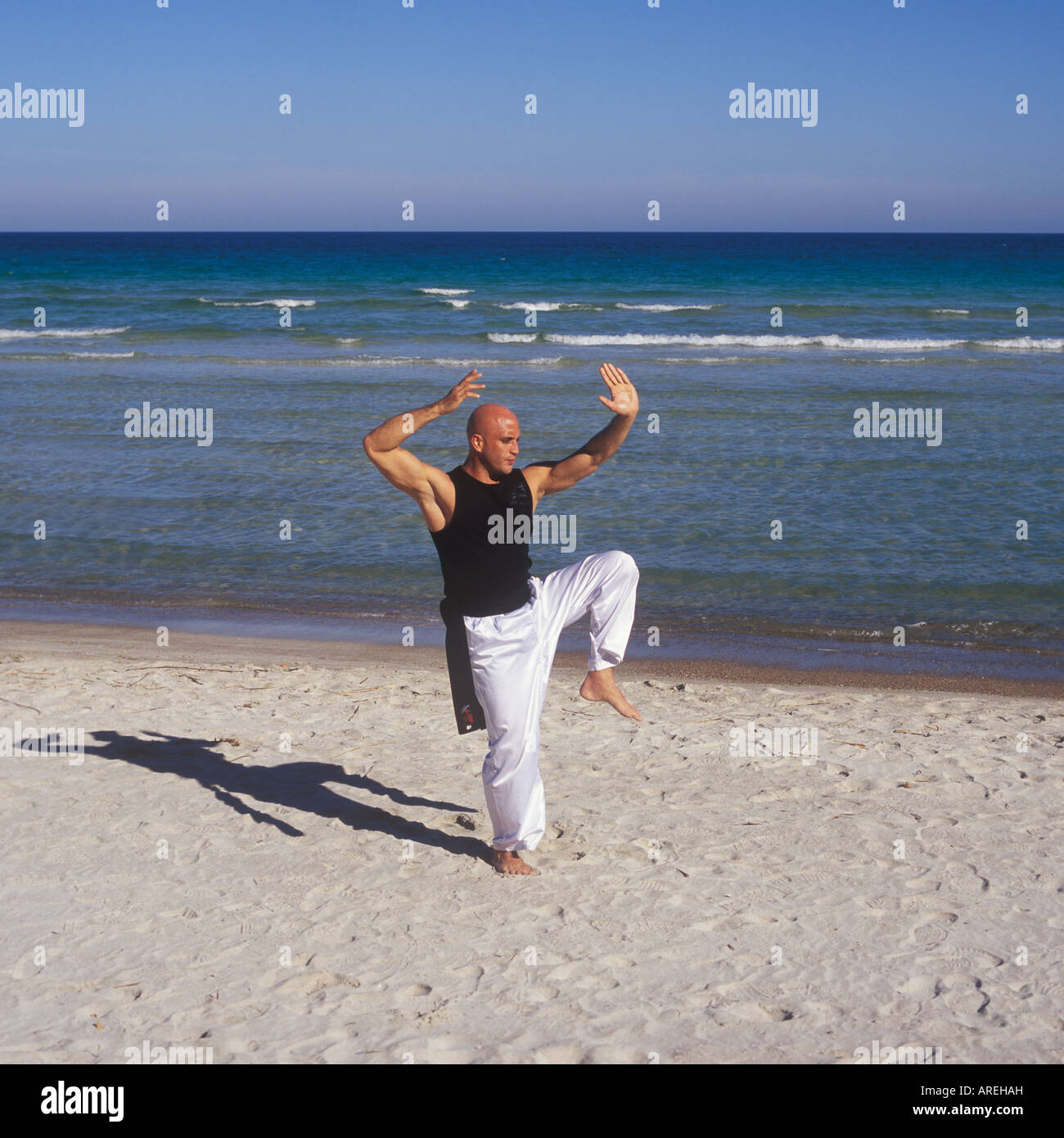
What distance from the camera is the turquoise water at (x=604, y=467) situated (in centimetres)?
1026

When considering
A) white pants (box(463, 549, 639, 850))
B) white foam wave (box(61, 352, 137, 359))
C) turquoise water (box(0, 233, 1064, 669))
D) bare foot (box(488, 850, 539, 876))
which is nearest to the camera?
white pants (box(463, 549, 639, 850))

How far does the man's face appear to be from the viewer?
4602mm

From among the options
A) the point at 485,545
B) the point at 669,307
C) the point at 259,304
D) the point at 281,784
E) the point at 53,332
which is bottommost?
the point at 281,784

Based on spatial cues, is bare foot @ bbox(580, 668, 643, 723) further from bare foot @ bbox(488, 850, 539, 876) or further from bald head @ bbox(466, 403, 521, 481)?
bald head @ bbox(466, 403, 521, 481)

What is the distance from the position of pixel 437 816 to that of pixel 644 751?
4.68 ft

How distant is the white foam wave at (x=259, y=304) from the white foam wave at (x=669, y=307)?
36.8 feet

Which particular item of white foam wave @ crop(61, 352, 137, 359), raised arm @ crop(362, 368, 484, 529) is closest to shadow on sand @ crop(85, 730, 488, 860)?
Answer: raised arm @ crop(362, 368, 484, 529)

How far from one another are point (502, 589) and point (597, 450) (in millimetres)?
741

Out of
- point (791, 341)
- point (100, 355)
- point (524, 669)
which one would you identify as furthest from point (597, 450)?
point (791, 341)

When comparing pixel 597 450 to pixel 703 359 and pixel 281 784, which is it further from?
pixel 703 359

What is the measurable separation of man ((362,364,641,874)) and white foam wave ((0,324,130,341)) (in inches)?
1183

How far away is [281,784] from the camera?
5.98 meters
